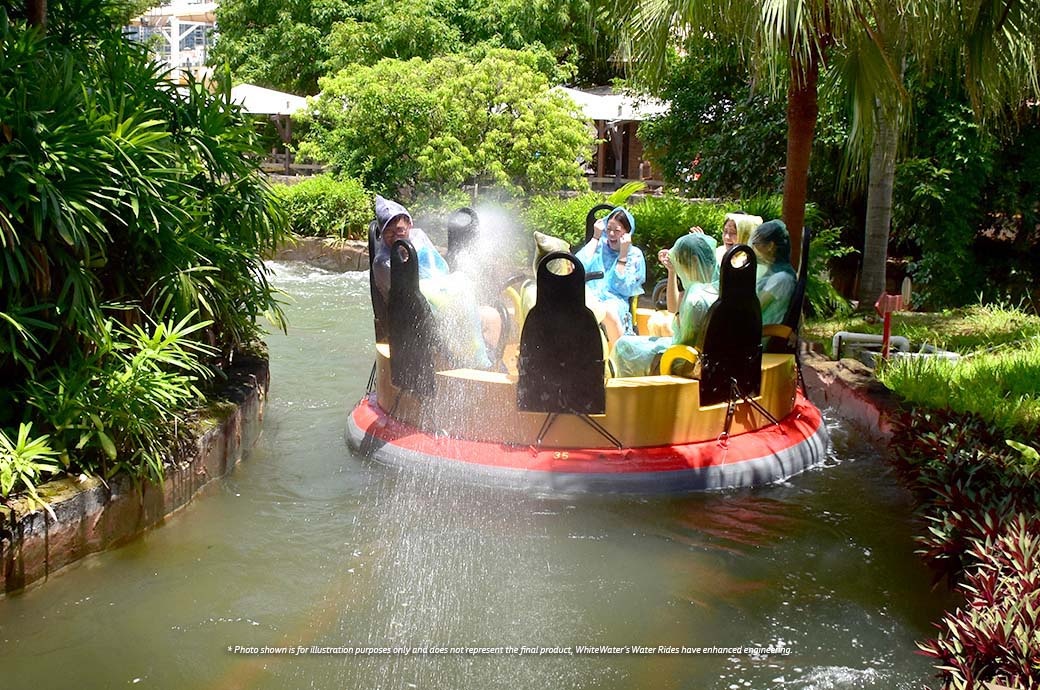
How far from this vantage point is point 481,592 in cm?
526

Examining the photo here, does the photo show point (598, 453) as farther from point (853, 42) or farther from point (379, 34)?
point (379, 34)

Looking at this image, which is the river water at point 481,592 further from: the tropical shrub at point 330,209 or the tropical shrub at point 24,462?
the tropical shrub at point 330,209

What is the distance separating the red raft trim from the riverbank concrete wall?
0.98 metres

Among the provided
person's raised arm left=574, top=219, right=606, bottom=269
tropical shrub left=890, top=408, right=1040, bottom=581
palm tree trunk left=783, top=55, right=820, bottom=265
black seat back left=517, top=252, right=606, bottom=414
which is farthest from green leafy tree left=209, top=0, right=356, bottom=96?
tropical shrub left=890, top=408, right=1040, bottom=581

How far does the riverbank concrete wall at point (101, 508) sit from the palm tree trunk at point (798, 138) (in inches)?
195

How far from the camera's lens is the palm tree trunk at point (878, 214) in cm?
1121

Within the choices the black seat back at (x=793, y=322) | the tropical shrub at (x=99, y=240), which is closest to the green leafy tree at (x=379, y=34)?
the black seat back at (x=793, y=322)

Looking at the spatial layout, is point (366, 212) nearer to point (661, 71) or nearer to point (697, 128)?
point (697, 128)

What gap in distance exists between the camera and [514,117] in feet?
55.5

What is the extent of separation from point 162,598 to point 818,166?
11.1 metres

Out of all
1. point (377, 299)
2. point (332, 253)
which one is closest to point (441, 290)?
point (377, 299)

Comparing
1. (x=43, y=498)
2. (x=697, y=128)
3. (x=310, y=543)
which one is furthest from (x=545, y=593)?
(x=697, y=128)

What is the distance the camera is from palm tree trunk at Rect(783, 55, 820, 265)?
8.84m

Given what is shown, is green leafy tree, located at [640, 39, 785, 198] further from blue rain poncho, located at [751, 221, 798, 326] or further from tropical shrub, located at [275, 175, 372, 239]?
blue rain poncho, located at [751, 221, 798, 326]
